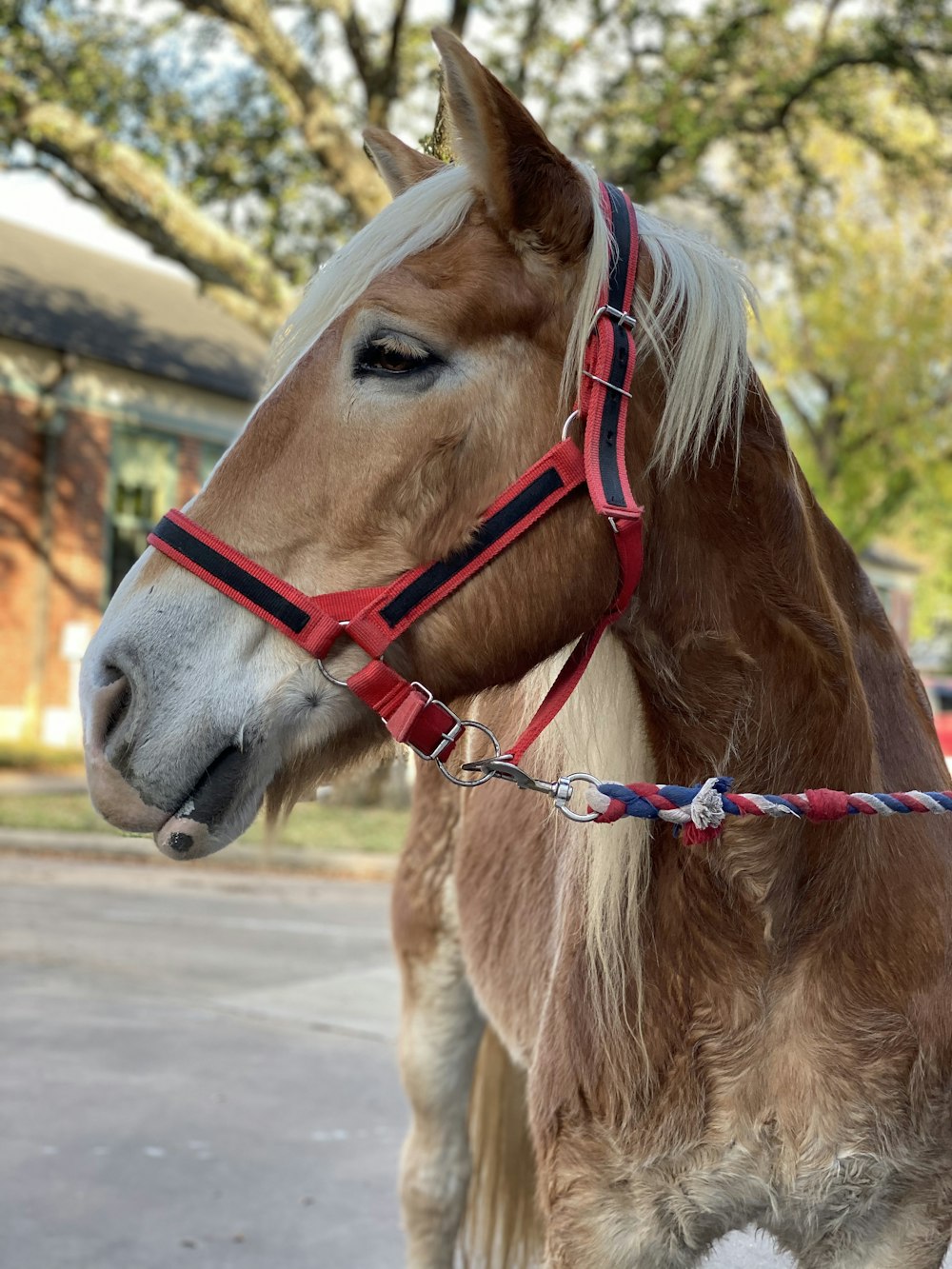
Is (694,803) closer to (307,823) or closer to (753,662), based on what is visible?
(753,662)

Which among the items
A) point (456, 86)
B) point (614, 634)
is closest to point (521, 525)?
point (614, 634)

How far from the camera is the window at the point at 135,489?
62.5 feet

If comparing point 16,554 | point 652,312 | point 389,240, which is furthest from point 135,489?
point 652,312

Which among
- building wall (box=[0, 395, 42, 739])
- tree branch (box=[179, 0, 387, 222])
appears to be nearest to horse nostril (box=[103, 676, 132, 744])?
tree branch (box=[179, 0, 387, 222])

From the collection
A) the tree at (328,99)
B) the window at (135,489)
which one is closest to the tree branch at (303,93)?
the tree at (328,99)

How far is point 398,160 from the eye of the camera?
1.99 m

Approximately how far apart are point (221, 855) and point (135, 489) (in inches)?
377

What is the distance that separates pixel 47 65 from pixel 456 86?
12.1 meters

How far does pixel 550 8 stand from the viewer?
12.7 metres

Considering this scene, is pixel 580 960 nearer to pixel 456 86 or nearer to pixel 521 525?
pixel 521 525

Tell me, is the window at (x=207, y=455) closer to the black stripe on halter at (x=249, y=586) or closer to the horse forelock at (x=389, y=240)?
the horse forelock at (x=389, y=240)

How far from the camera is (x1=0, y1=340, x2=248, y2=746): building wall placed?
17.6 m

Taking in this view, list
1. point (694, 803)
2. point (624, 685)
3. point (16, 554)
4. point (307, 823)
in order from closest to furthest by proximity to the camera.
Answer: point (694, 803) → point (624, 685) → point (307, 823) → point (16, 554)

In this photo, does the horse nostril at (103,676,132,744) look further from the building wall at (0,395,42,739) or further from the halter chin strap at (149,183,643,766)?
the building wall at (0,395,42,739)
